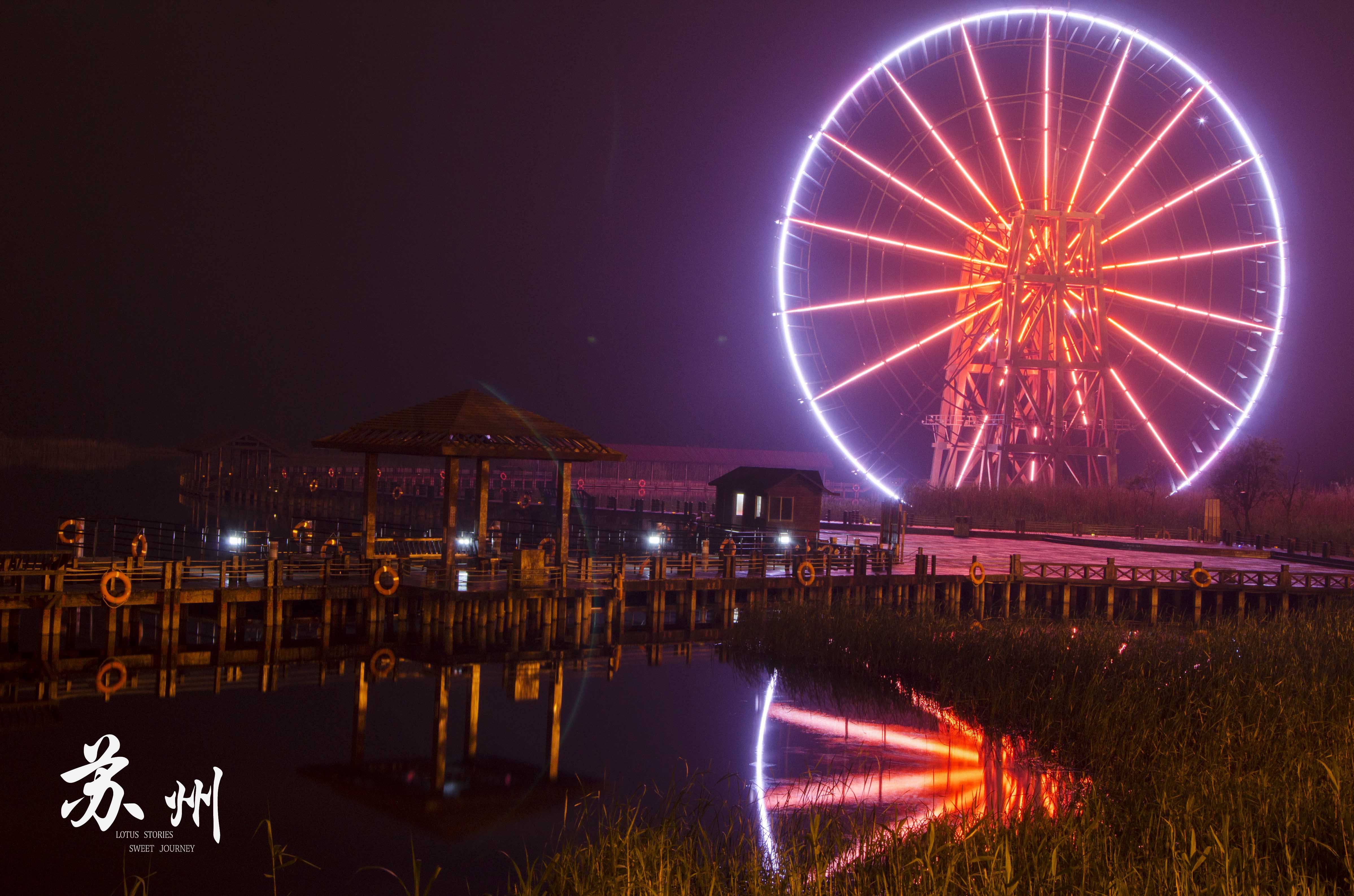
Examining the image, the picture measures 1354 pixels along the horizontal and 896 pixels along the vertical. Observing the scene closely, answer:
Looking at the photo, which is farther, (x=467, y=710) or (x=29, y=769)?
(x=467, y=710)

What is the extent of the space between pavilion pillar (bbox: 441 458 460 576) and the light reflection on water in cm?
794

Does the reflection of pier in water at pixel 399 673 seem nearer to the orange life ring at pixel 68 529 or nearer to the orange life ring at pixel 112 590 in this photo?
the orange life ring at pixel 112 590

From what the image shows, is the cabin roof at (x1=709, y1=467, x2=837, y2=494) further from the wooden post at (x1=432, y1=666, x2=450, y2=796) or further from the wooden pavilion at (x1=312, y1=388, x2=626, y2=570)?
the wooden post at (x1=432, y1=666, x2=450, y2=796)

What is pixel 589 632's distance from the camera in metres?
27.8

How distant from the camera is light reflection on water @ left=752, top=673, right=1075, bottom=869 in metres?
13.2

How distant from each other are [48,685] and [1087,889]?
17.4 meters

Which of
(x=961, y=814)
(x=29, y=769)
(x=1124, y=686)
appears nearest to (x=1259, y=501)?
(x=1124, y=686)

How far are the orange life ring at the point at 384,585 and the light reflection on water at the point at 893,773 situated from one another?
29.2ft

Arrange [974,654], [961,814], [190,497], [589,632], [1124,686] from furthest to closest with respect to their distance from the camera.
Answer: [190,497] → [589,632] → [974,654] → [1124,686] → [961,814]

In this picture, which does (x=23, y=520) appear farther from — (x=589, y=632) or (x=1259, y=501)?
(x=1259, y=501)

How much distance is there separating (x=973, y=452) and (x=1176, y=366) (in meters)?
9.36

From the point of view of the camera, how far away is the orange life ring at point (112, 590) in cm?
→ 2184

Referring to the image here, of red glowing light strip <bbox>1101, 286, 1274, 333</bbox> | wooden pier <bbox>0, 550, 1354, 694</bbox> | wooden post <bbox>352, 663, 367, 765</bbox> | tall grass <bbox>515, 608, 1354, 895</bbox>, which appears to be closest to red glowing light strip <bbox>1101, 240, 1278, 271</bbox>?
red glowing light strip <bbox>1101, 286, 1274, 333</bbox>

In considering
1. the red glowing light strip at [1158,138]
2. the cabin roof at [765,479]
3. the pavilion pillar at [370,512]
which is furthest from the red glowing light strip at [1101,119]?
the pavilion pillar at [370,512]
